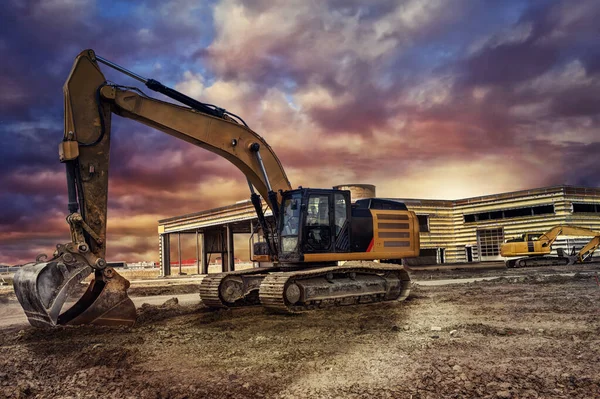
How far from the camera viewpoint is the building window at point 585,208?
37.3m

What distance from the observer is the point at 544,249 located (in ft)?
105

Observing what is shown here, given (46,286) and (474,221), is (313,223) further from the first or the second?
(474,221)

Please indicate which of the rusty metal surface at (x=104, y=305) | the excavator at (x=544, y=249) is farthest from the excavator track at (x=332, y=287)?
the excavator at (x=544, y=249)

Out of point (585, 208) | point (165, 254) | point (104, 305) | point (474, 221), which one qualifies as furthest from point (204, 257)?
point (104, 305)

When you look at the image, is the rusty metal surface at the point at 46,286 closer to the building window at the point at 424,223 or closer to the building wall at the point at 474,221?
the building wall at the point at 474,221

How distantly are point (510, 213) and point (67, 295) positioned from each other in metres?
36.9

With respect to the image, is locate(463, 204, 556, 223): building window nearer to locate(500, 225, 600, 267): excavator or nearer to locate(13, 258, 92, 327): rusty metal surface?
locate(500, 225, 600, 267): excavator

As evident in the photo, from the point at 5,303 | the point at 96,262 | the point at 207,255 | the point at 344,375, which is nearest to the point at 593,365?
the point at 344,375

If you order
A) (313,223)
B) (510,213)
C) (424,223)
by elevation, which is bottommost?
(313,223)

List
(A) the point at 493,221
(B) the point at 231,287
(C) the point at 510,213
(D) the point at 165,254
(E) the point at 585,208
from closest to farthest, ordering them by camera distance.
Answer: (B) the point at 231,287, (E) the point at 585,208, (C) the point at 510,213, (A) the point at 493,221, (D) the point at 165,254

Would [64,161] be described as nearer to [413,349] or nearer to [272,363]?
[272,363]

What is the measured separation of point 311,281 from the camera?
459 inches

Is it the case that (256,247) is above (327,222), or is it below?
below

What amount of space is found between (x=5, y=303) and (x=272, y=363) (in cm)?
1519
